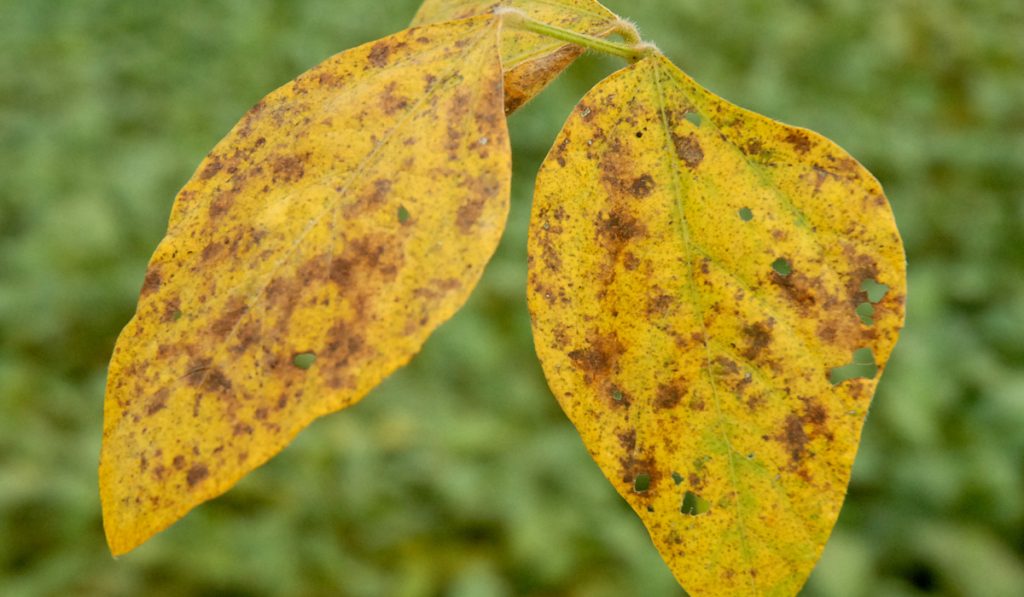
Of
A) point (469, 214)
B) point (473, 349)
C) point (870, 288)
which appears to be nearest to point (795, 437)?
point (469, 214)

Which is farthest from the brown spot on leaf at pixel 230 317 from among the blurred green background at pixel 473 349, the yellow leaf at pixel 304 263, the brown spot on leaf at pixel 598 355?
the blurred green background at pixel 473 349

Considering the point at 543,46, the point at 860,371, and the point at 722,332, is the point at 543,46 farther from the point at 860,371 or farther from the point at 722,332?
the point at 860,371

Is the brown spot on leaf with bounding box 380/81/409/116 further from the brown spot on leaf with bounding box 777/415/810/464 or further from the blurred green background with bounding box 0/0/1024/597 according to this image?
the blurred green background with bounding box 0/0/1024/597

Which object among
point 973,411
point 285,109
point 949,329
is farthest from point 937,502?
point 285,109

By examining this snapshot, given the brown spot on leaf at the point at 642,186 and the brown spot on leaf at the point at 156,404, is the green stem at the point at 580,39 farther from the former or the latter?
the brown spot on leaf at the point at 156,404

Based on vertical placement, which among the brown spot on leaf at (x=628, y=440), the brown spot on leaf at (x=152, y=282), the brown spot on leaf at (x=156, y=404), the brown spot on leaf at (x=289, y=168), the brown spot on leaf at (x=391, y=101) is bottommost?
the brown spot on leaf at (x=156, y=404)

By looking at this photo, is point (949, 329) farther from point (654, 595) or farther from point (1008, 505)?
point (654, 595)

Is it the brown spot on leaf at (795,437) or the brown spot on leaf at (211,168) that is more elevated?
the brown spot on leaf at (211,168)
